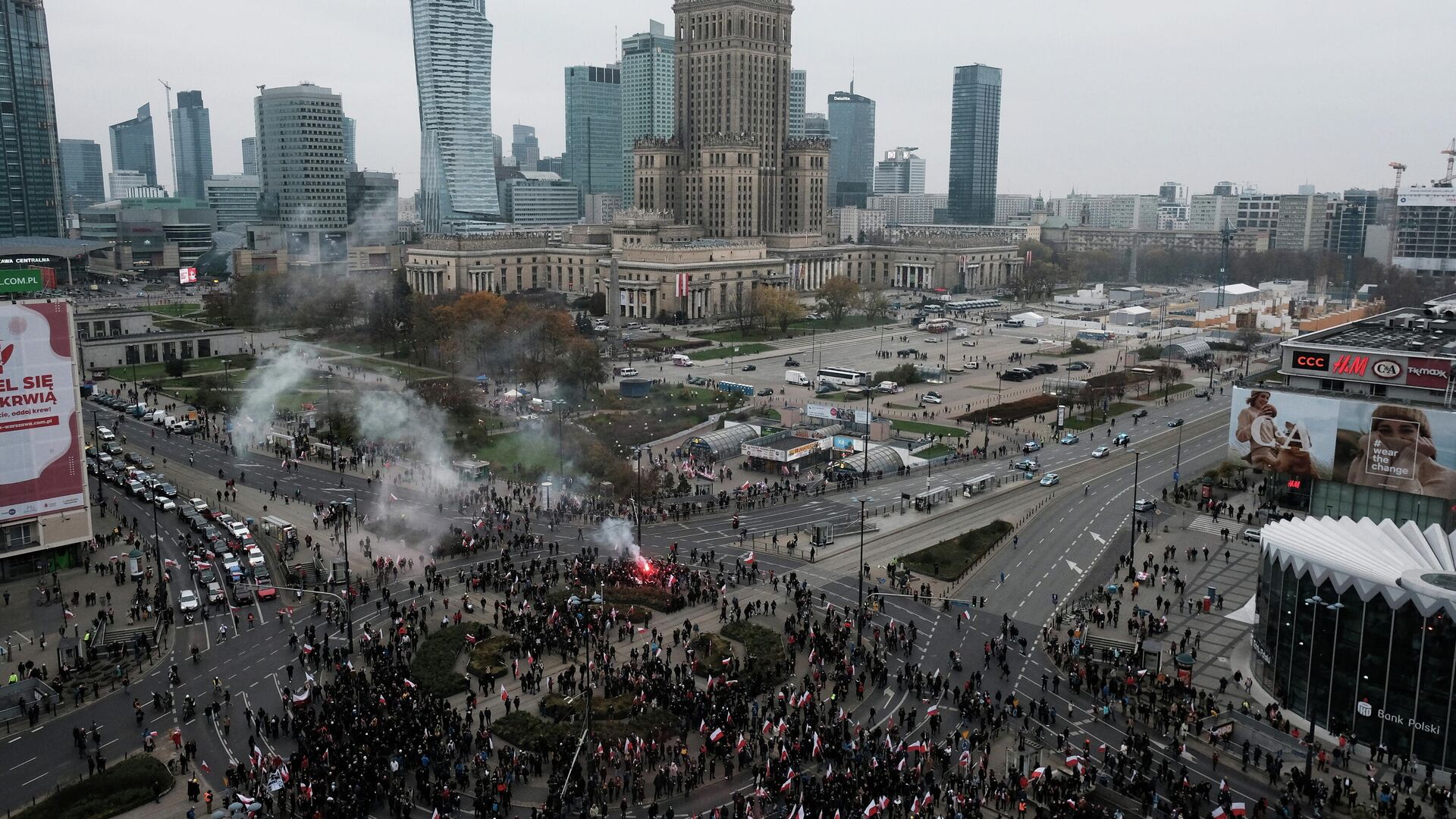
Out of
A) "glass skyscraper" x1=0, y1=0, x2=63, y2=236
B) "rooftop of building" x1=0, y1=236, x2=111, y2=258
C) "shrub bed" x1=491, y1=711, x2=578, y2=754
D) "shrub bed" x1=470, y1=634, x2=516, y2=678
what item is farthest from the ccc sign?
"glass skyscraper" x1=0, y1=0, x2=63, y2=236

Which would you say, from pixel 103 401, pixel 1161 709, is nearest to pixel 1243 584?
pixel 1161 709

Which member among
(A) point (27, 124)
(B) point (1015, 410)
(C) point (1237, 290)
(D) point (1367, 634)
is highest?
(A) point (27, 124)

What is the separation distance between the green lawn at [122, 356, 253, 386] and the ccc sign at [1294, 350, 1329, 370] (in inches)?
3203

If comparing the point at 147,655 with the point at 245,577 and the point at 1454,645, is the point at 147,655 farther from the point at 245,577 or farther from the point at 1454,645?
the point at 1454,645

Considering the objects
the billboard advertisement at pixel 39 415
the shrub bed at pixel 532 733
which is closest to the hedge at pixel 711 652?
the shrub bed at pixel 532 733

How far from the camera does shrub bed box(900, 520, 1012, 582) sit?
50125 mm

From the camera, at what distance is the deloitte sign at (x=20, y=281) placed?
48.9 m

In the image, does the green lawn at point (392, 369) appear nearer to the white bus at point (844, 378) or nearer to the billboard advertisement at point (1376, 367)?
the white bus at point (844, 378)

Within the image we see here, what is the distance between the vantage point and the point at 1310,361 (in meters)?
51.5

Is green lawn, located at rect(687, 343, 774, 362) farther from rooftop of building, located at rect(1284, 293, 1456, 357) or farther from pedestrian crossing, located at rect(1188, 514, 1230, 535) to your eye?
rooftop of building, located at rect(1284, 293, 1456, 357)

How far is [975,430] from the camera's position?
79.8 metres

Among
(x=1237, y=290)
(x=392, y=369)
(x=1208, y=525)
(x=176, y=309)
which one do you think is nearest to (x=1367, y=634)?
(x=1208, y=525)

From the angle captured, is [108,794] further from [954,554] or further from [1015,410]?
[1015,410]

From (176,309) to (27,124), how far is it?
66620 mm
